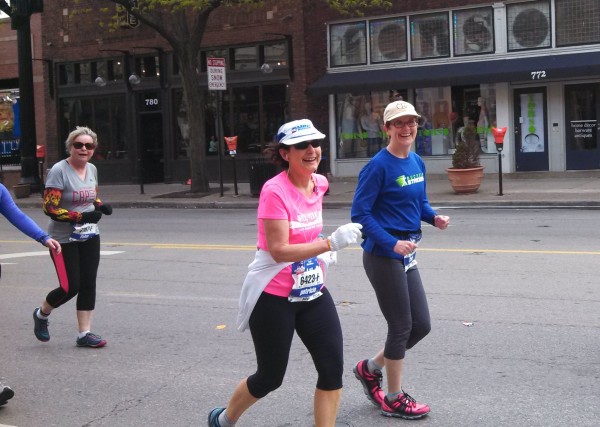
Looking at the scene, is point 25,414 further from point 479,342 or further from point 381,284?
point 479,342

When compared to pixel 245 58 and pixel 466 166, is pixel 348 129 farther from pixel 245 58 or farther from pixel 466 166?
pixel 466 166

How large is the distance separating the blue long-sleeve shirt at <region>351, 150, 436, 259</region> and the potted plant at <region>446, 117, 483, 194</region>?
13817mm

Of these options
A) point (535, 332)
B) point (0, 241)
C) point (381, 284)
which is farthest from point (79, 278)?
point (0, 241)

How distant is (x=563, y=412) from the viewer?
5230mm

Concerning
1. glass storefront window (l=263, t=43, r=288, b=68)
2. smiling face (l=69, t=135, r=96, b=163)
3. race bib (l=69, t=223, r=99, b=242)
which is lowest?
race bib (l=69, t=223, r=99, b=242)

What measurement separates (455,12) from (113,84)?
1189cm

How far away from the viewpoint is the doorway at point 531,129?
73.2ft

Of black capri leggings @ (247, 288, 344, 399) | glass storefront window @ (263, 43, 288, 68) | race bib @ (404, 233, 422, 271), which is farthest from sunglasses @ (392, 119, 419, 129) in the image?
glass storefront window @ (263, 43, 288, 68)

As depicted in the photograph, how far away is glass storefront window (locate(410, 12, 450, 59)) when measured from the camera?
2339cm

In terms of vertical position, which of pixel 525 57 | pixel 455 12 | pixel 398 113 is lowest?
pixel 398 113

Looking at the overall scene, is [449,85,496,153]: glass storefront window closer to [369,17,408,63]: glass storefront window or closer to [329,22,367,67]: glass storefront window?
[369,17,408,63]: glass storefront window

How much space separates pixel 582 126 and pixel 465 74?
3.25 m

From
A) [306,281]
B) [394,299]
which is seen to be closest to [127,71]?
[394,299]

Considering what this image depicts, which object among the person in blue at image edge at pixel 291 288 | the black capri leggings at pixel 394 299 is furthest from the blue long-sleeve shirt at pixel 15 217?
the black capri leggings at pixel 394 299
